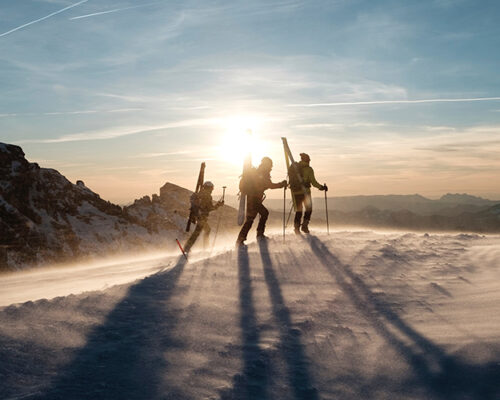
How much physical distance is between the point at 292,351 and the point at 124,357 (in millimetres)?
1702

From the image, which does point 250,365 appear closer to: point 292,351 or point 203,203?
point 292,351

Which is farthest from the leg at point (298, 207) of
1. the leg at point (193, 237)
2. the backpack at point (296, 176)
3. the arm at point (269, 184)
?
the leg at point (193, 237)

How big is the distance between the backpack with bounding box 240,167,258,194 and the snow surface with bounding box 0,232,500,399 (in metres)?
5.10

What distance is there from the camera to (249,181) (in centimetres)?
1245

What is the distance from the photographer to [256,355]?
4.31 m

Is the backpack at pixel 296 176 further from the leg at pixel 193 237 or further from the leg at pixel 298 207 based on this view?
the leg at pixel 193 237

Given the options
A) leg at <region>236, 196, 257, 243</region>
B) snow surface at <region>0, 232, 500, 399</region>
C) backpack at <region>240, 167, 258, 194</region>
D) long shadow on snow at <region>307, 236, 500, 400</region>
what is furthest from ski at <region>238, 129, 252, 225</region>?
long shadow on snow at <region>307, 236, 500, 400</region>

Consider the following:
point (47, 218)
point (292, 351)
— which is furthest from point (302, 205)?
point (47, 218)

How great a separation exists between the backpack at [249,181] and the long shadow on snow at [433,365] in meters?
6.72

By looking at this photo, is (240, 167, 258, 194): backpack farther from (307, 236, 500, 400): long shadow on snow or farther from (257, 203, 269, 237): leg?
(307, 236, 500, 400): long shadow on snow

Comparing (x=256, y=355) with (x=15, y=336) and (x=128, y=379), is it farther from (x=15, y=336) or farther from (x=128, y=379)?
(x=15, y=336)

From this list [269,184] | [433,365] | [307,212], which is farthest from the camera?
[307,212]

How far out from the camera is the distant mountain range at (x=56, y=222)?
27.4 meters


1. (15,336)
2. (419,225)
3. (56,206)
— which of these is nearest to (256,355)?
(15,336)
